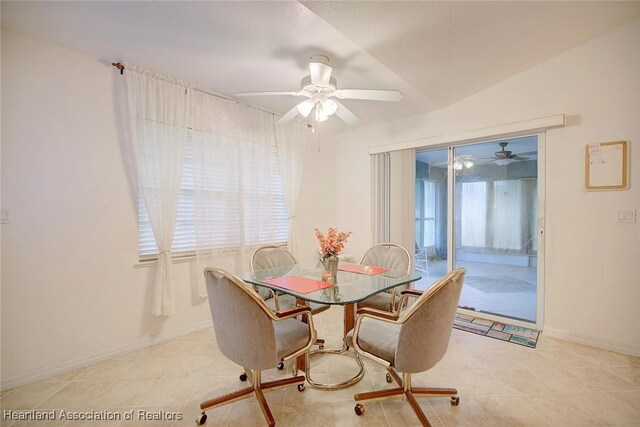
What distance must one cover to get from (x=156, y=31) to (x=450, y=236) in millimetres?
3537

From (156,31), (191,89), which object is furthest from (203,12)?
(191,89)

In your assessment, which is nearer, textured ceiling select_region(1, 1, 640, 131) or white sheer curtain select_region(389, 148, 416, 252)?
textured ceiling select_region(1, 1, 640, 131)

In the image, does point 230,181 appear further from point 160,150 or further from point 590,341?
point 590,341

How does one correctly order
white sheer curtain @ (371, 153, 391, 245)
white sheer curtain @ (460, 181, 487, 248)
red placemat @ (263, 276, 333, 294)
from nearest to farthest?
red placemat @ (263, 276, 333, 294), white sheer curtain @ (460, 181, 487, 248), white sheer curtain @ (371, 153, 391, 245)

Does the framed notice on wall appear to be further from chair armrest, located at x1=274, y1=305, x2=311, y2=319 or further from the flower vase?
chair armrest, located at x1=274, y1=305, x2=311, y2=319

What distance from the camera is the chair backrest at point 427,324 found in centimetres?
144

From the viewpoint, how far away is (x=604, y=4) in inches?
81.2

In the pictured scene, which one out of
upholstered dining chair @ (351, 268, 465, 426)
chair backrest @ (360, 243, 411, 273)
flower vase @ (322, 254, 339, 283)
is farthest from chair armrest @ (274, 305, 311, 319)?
chair backrest @ (360, 243, 411, 273)

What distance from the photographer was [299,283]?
6.72 ft

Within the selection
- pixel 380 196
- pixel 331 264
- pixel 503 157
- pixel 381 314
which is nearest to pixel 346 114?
pixel 331 264

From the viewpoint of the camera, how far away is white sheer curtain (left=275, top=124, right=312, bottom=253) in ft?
11.8

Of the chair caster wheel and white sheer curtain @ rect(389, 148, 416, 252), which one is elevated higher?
white sheer curtain @ rect(389, 148, 416, 252)

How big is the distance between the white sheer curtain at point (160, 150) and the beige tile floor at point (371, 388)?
0.63m

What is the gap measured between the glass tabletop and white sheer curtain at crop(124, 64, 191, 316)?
0.91 meters
